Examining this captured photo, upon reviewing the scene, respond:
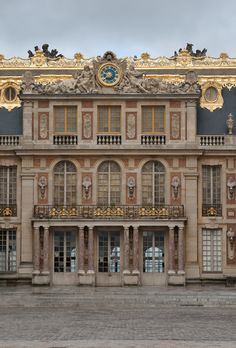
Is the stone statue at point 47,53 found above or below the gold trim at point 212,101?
above

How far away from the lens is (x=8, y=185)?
184 feet

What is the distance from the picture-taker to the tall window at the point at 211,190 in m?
55.7

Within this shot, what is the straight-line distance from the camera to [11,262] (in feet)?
183

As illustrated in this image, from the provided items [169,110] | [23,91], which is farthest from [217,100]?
[23,91]

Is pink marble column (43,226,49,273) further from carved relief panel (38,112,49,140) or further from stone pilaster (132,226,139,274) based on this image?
carved relief panel (38,112,49,140)

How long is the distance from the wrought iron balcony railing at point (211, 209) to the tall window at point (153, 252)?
9.40 feet

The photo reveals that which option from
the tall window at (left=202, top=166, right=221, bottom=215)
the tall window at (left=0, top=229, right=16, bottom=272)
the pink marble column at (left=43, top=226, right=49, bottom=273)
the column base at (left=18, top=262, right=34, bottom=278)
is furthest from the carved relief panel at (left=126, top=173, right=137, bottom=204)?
the tall window at (left=0, top=229, right=16, bottom=272)

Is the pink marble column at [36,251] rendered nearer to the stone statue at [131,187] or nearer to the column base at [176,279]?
the stone statue at [131,187]

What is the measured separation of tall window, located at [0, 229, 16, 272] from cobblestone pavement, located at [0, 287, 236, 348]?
3116mm

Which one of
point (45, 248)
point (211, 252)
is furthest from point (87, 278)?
point (211, 252)

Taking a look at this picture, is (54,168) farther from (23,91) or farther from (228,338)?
(228,338)

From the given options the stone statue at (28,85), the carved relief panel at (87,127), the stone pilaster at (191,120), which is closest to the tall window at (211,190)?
the stone pilaster at (191,120)

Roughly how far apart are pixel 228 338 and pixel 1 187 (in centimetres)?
2882

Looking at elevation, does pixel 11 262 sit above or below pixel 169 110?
below
